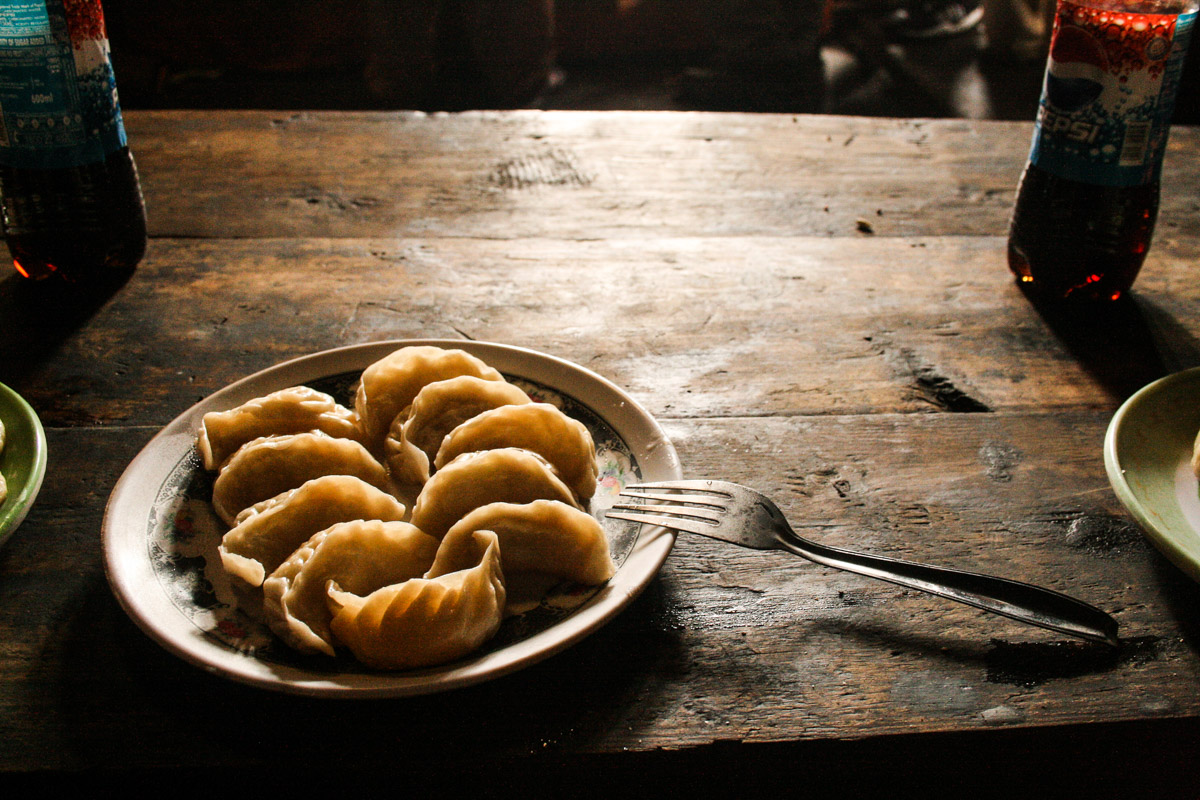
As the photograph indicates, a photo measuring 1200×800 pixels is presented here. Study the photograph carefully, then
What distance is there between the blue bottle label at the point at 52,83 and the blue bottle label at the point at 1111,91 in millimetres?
1184

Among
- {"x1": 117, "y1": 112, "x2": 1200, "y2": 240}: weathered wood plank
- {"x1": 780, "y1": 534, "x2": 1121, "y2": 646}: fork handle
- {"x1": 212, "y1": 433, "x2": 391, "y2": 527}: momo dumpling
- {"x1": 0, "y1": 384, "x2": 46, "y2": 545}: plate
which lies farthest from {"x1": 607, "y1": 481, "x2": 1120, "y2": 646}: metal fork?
{"x1": 117, "y1": 112, "x2": 1200, "y2": 240}: weathered wood plank

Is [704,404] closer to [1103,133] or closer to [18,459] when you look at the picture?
[1103,133]

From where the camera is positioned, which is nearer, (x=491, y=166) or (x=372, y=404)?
(x=372, y=404)

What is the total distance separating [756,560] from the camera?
0.87 m

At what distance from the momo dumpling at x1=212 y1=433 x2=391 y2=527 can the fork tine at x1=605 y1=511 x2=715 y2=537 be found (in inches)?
9.7

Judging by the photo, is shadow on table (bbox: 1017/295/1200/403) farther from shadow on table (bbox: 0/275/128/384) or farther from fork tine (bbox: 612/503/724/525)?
shadow on table (bbox: 0/275/128/384)

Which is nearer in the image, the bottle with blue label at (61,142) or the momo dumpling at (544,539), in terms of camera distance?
the momo dumpling at (544,539)

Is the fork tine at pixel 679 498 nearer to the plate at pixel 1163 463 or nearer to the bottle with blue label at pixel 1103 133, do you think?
the plate at pixel 1163 463

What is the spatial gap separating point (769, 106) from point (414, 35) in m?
1.53

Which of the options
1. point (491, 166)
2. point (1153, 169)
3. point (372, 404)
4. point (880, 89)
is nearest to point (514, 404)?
point (372, 404)

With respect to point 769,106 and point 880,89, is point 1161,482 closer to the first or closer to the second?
point 769,106

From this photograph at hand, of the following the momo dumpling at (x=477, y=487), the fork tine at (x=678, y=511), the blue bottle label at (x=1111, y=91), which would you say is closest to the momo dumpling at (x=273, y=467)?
the momo dumpling at (x=477, y=487)

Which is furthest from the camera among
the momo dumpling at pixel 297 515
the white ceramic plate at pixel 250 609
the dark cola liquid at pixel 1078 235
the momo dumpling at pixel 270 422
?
the dark cola liquid at pixel 1078 235

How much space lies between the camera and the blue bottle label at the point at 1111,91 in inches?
41.3
